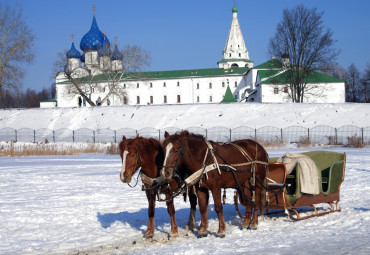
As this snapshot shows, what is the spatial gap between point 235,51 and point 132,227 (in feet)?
376

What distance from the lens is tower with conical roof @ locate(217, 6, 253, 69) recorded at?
12106 centimetres

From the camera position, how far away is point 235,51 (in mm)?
121500

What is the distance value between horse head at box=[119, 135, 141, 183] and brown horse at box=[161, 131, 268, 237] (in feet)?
1.68

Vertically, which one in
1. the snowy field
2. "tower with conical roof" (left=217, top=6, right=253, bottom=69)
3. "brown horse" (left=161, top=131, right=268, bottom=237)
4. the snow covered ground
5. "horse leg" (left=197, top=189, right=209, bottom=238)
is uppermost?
"tower with conical roof" (left=217, top=6, right=253, bottom=69)

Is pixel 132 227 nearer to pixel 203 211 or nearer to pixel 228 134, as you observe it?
pixel 203 211

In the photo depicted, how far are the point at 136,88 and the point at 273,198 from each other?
101161 mm

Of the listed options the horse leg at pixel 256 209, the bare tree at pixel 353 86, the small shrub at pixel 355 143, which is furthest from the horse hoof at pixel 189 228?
the bare tree at pixel 353 86

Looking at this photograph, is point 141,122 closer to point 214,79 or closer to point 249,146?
point 249,146

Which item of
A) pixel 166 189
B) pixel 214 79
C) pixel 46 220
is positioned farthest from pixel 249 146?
pixel 214 79

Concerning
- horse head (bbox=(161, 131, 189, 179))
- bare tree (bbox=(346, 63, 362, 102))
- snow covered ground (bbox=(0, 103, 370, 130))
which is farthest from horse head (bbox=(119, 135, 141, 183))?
bare tree (bbox=(346, 63, 362, 102))

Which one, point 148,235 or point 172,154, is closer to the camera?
point 172,154

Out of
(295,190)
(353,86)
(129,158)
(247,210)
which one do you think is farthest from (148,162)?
(353,86)

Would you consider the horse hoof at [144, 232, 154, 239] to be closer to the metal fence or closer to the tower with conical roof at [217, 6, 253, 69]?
the metal fence

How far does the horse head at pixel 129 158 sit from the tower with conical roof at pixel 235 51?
372 feet
